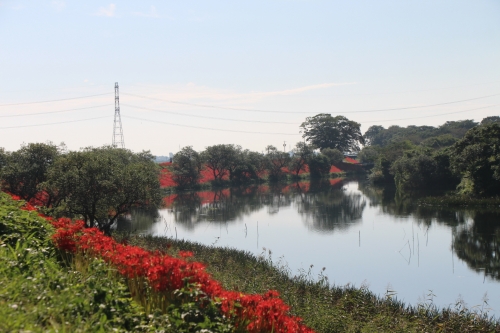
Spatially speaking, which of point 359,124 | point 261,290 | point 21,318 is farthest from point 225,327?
point 359,124

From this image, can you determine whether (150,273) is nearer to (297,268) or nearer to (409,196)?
(297,268)

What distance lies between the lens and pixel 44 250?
668cm

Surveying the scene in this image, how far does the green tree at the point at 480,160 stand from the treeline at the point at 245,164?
34289 mm

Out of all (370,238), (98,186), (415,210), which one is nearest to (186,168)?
(415,210)

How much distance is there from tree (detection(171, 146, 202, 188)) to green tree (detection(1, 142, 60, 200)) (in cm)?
3298

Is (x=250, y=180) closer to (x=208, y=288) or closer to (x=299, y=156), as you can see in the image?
(x=299, y=156)

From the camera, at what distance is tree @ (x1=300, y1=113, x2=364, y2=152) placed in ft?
346

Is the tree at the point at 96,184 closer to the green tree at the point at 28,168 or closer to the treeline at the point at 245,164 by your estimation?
the green tree at the point at 28,168

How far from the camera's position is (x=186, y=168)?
6234 cm

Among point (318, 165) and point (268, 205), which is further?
point (318, 165)

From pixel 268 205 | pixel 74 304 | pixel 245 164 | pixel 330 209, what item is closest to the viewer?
pixel 74 304

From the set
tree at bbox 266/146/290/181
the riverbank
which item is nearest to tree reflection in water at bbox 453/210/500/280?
the riverbank

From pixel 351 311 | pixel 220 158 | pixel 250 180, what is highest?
pixel 220 158

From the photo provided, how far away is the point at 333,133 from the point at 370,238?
8107 centimetres
